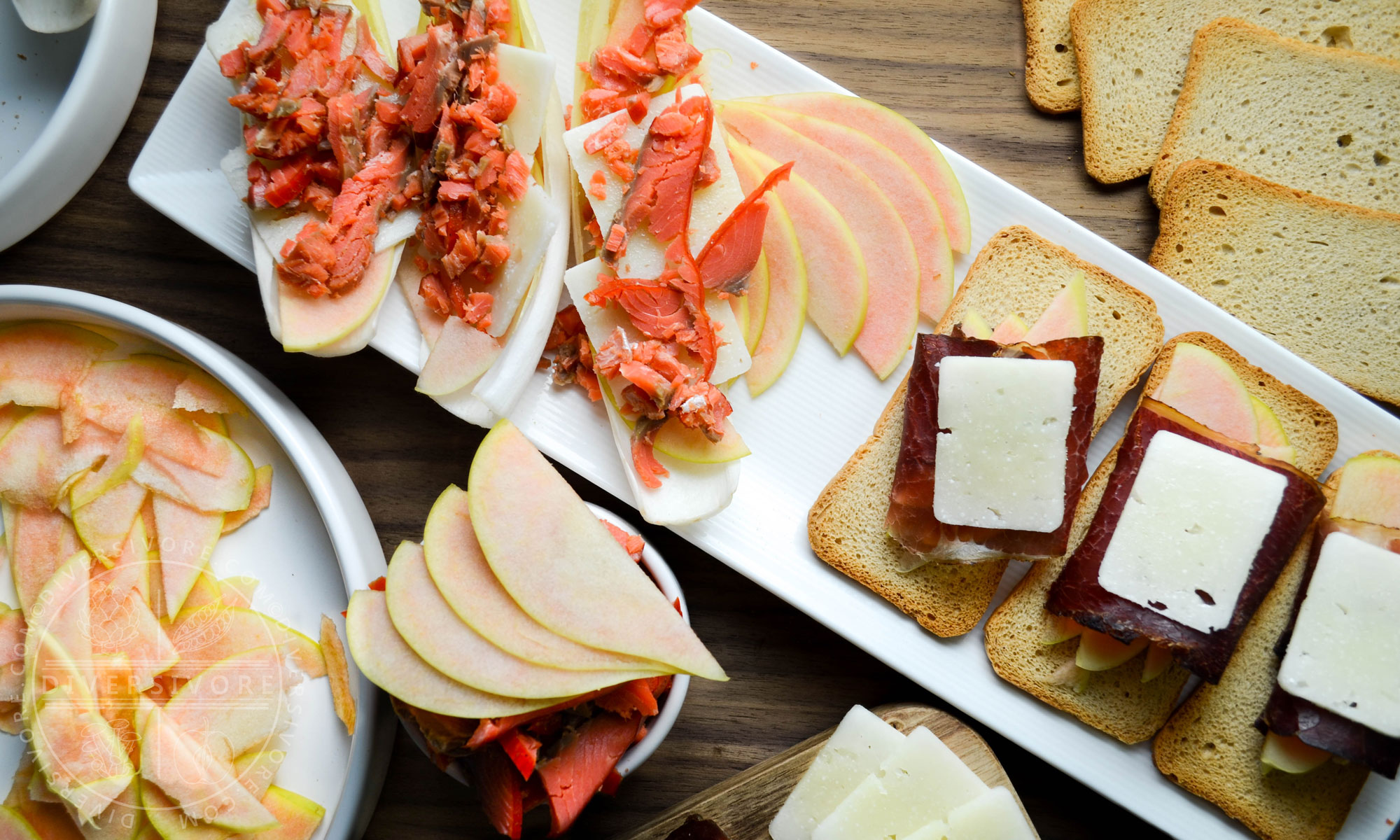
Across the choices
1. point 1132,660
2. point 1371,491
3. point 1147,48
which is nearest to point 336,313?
point 1132,660

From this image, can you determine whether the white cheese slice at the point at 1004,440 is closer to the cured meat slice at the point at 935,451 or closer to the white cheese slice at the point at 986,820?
the cured meat slice at the point at 935,451

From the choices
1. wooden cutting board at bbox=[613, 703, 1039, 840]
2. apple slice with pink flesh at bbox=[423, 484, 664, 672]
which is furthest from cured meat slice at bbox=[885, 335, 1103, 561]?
apple slice with pink flesh at bbox=[423, 484, 664, 672]

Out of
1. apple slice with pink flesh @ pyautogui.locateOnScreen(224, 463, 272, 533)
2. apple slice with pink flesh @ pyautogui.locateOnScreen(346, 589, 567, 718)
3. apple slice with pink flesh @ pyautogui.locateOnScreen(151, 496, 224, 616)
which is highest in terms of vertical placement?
apple slice with pink flesh @ pyautogui.locateOnScreen(346, 589, 567, 718)

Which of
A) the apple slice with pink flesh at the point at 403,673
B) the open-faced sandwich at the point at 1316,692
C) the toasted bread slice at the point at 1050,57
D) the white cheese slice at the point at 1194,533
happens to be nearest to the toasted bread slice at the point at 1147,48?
the toasted bread slice at the point at 1050,57

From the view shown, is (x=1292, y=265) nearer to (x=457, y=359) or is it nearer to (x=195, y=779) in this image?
(x=457, y=359)

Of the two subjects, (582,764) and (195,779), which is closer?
(582,764)

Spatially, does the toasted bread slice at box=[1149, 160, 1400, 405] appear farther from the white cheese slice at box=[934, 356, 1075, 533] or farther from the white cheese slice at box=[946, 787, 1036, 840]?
the white cheese slice at box=[946, 787, 1036, 840]

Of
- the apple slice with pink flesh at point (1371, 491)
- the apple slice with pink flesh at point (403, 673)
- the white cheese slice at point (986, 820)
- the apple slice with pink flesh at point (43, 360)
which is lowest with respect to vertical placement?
the white cheese slice at point (986, 820)
